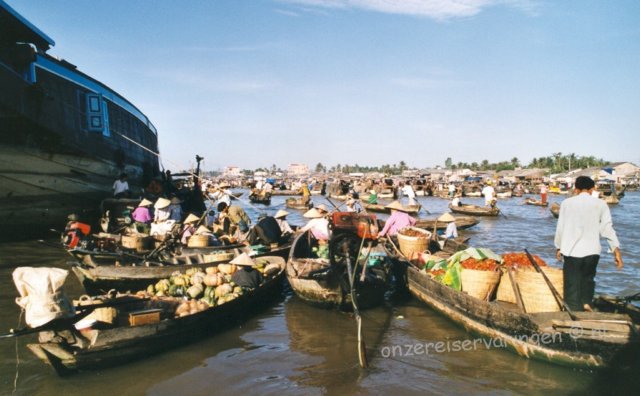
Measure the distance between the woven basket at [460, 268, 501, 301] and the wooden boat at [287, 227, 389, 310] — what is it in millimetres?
1770

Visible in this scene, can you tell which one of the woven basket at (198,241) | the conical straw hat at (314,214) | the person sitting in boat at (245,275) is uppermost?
the conical straw hat at (314,214)

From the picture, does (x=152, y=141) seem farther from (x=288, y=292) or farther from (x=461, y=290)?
(x=461, y=290)

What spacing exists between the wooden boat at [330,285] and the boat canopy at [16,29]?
947 cm

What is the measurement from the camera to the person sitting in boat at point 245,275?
23.3 ft

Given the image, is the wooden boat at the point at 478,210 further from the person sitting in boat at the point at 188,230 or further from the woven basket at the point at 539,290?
the woven basket at the point at 539,290

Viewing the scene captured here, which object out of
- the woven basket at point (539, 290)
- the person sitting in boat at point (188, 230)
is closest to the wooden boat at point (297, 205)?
the person sitting in boat at point (188, 230)

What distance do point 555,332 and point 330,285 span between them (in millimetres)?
3456

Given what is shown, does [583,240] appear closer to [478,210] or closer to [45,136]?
[45,136]

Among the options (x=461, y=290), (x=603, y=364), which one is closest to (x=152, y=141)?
(x=461, y=290)

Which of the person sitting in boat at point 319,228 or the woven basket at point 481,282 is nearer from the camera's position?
the woven basket at point 481,282

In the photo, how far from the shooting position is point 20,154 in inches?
417

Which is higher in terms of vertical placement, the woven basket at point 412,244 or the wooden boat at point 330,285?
the woven basket at point 412,244

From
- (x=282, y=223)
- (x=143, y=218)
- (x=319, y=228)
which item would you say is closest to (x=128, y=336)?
(x=319, y=228)

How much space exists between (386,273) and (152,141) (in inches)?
822
